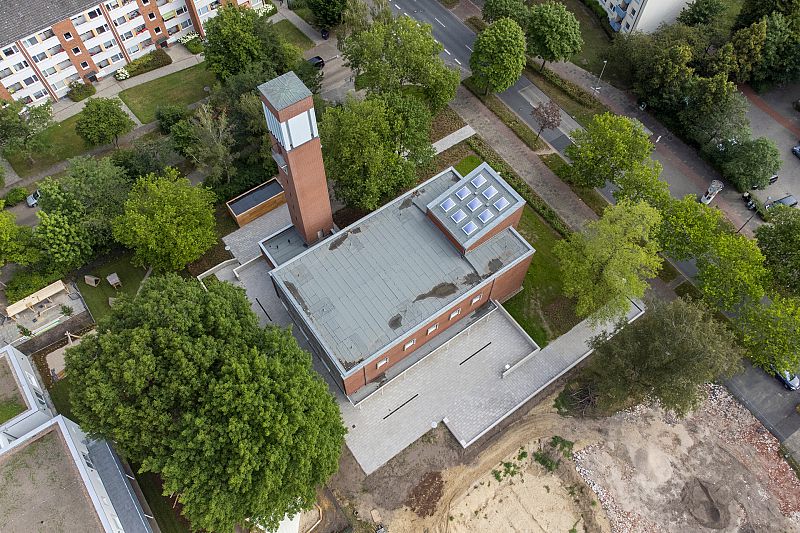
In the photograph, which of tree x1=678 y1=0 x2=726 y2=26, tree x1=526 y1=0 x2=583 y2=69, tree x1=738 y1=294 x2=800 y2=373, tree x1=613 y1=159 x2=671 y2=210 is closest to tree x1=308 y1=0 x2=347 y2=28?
tree x1=526 y1=0 x2=583 y2=69

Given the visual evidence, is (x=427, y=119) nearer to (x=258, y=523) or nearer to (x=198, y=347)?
(x=198, y=347)

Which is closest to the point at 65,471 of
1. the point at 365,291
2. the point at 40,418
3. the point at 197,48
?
the point at 40,418

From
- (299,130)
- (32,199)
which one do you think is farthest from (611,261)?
(32,199)

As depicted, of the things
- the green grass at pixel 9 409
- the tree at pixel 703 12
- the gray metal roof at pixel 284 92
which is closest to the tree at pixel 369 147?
the gray metal roof at pixel 284 92

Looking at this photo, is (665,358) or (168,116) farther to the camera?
(168,116)

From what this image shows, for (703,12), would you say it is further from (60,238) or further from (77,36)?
(77,36)

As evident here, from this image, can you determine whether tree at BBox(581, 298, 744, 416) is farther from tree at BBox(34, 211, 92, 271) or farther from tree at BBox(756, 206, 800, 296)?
tree at BBox(34, 211, 92, 271)

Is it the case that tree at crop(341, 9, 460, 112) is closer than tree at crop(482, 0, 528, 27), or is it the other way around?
tree at crop(341, 9, 460, 112)
